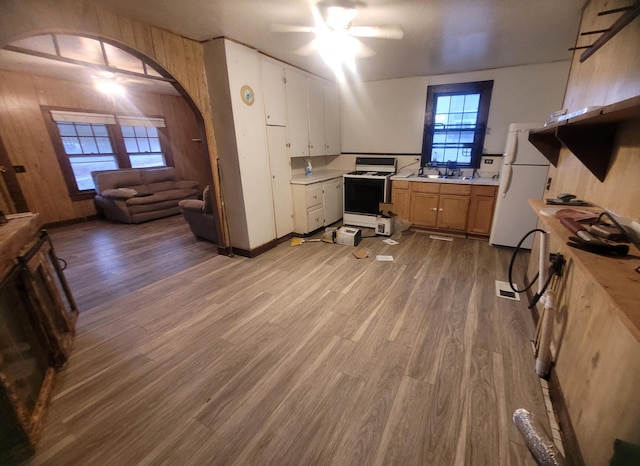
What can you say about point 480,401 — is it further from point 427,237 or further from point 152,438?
point 427,237

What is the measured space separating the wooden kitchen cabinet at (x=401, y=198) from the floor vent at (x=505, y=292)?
74.4 inches

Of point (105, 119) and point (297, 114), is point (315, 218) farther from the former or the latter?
point (105, 119)

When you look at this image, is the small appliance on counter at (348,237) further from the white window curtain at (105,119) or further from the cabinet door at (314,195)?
the white window curtain at (105,119)

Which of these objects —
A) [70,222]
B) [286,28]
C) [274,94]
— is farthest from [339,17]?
[70,222]

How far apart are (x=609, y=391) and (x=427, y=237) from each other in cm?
324

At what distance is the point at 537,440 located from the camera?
1.27 m

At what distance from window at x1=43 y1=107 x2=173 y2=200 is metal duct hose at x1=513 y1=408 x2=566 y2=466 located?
24.3 feet

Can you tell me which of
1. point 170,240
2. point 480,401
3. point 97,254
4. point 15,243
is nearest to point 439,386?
point 480,401

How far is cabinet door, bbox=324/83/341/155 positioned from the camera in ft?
15.7

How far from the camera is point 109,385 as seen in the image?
172 centimetres

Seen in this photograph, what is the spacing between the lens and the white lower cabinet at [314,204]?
4.09 meters

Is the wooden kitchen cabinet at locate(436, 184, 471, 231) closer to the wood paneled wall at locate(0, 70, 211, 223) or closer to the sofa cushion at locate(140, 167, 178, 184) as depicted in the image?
the wood paneled wall at locate(0, 70, 211, 223)

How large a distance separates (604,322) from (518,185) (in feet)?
8.91

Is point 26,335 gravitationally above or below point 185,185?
below
